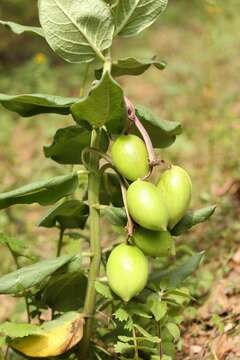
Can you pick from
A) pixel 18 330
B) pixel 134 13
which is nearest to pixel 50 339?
pixel 18 330

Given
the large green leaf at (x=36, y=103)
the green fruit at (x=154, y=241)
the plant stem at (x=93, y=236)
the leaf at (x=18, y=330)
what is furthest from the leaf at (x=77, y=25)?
the leaf at (x=18, y=330)

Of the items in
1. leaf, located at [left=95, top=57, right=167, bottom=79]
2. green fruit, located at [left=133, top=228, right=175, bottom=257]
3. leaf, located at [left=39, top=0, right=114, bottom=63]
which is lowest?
green fruit, located at [left=133, top=228, right=175, bottom=257]

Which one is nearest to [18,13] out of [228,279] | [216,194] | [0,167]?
[0,167]

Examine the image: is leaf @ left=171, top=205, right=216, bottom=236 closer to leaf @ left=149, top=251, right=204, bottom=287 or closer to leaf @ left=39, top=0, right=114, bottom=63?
leaf @ left=149, top=251, right=204, bottom=287

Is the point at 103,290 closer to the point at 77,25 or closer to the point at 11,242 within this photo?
the point at 11,242

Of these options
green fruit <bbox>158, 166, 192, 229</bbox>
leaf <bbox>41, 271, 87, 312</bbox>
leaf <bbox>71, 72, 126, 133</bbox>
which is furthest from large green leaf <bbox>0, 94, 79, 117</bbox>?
leaf <bbox>41, 271, 87, 312</bbox>

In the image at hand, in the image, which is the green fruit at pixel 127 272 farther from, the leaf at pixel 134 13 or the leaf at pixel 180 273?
the leaf at pixel 134 13
